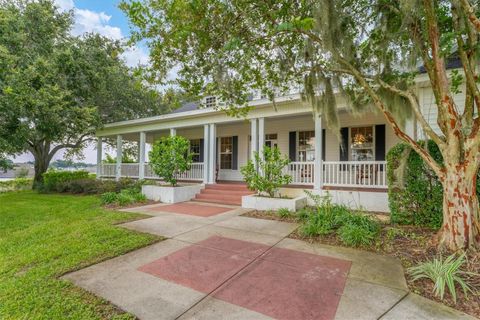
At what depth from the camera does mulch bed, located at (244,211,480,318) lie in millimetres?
2506

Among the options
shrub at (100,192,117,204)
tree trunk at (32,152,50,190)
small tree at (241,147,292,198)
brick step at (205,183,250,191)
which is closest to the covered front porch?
brick step at (205,183,250,191)

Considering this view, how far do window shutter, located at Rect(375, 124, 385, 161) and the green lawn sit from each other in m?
7.56

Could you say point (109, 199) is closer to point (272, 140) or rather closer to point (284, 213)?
point (284, 213)

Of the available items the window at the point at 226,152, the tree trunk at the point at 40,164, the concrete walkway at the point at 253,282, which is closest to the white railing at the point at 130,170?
the window at the point at 226,152

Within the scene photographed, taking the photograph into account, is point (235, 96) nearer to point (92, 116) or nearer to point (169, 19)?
point (169, 19)

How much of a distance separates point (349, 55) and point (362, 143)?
5088 mm

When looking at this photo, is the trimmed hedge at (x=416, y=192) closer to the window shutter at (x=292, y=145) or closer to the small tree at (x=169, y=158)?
the window shutter at (x=292, y=145)

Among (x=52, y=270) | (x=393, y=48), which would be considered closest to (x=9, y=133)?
(x=52, y=270)

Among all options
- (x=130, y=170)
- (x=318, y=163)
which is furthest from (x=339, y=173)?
(x=130, y=170)

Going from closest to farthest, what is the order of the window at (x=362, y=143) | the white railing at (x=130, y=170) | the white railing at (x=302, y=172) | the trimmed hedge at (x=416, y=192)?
the trimmed hedge at (x=416, y=192)
the white railing at (x=302, y=172)
the window at (x=362, y=143)
the white railing at (x=130, y=170)

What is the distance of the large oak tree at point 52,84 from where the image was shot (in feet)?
25.9

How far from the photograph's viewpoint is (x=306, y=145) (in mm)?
10086

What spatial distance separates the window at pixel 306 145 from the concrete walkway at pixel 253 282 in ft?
19.5

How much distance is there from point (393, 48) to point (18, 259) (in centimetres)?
742
